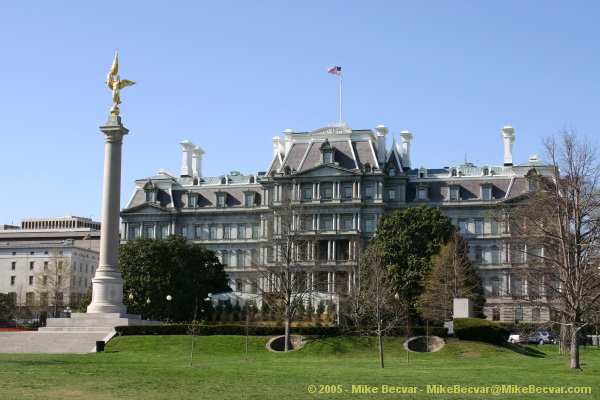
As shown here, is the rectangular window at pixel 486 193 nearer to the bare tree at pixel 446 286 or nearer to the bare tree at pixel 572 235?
the bare tree at pixel 446 286

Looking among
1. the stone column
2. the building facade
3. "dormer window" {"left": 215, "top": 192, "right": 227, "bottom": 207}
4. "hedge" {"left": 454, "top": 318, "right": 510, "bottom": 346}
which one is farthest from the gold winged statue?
"dormer window" {"left": 215, "top": 192, "right": 227, "bottom": 207}

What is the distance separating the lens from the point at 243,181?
395 feet

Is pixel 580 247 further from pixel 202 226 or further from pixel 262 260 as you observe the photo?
pixel 202 226

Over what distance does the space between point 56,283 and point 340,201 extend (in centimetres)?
3613

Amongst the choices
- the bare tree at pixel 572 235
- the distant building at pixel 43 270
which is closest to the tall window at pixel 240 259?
the distant building at pixel 43 270

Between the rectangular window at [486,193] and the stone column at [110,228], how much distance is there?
5657 centimetres

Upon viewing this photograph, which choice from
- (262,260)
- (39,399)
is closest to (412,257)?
(262,260)

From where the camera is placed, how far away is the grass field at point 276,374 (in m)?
27.0

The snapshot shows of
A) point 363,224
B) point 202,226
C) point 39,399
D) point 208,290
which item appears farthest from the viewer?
point 202,226

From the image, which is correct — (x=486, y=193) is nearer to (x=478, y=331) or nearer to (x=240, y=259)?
(x=240, y=259)

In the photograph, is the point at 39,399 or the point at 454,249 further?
the point at 454,249

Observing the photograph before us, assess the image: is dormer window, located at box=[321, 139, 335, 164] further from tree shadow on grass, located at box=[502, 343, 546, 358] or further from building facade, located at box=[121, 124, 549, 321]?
tree shadow on grass, located at box=[502, 343, 546, 358]

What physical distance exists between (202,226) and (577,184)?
272 feet

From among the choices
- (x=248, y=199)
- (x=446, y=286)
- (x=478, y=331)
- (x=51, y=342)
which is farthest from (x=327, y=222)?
(x=51, y=342)
